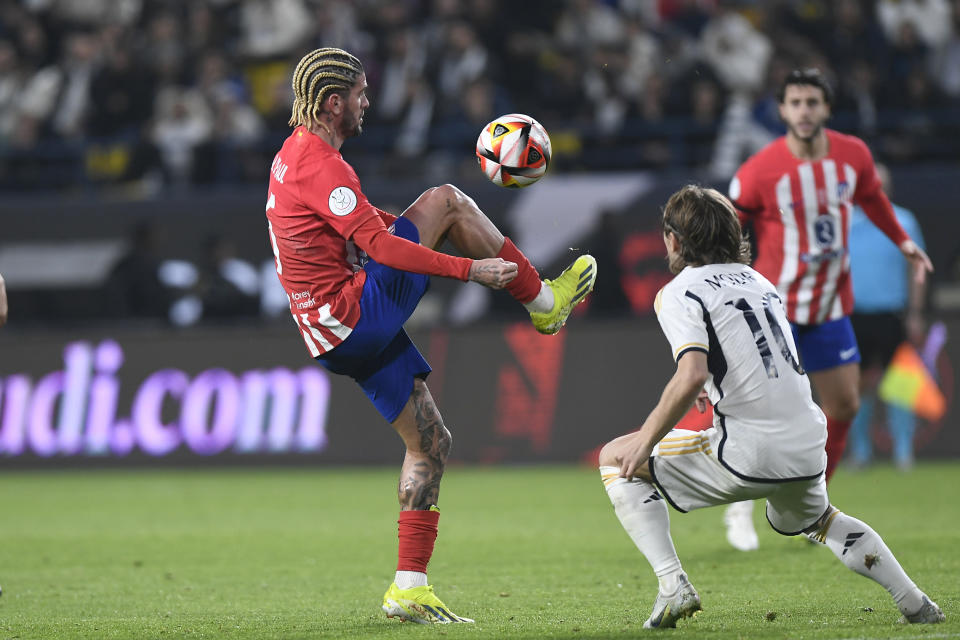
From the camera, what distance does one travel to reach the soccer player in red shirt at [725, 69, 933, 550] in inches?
291

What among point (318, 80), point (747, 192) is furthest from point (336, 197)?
point (747, 192)

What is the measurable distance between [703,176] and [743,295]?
34.0ft

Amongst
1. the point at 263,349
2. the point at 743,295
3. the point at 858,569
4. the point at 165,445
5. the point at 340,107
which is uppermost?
the point at 340,107

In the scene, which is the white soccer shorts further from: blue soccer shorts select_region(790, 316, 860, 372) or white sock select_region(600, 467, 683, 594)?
blue soccer shorts select_region(790, 316, 860, 372)

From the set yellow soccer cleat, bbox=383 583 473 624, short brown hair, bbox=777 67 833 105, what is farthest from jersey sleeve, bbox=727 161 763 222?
yellow soccer cleat, bbox=383 583 473 624

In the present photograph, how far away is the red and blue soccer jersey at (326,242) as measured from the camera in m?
5.20

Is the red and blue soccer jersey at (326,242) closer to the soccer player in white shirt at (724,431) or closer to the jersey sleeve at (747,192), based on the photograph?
the soccer player in white shirt at (724,431)

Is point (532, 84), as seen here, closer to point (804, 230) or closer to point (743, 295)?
point (804, 230)

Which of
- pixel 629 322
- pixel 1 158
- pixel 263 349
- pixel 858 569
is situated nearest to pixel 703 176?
pixel 629 322

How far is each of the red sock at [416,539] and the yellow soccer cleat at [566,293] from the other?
3.14 feet

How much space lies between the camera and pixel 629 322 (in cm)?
1335

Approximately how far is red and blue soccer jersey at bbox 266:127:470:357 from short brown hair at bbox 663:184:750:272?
855mm

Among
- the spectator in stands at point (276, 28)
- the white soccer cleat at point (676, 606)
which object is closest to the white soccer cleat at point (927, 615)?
the white soccer cleat at point (676, 606)

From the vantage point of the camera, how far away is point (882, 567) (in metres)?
4.81
